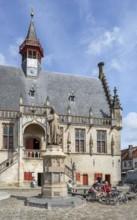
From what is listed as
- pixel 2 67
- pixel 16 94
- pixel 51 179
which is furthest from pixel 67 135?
pixel 51 179

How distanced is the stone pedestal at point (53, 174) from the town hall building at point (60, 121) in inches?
487

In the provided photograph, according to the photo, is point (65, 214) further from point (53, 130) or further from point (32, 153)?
point (32, 153)

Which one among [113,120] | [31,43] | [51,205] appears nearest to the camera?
[51,205]

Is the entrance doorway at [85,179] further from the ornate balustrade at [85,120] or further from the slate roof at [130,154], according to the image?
the slate roof at [130,154]

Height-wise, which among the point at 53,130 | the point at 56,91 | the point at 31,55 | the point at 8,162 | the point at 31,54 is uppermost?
the point at 31,54

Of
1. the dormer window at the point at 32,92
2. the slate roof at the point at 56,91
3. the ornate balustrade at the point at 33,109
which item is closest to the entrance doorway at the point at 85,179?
the slate roof at the point at 56,91

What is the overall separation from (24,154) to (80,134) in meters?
7.31

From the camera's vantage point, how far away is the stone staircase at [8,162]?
26.2 m

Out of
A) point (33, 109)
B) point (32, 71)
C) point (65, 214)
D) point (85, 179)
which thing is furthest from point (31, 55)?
point (65, 214)

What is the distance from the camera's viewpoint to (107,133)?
3269 cm

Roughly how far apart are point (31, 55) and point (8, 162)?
14767mm

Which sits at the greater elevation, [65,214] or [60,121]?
[60,121]

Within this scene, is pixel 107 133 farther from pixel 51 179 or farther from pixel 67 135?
pixel 51 179

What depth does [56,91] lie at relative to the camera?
34.1m
